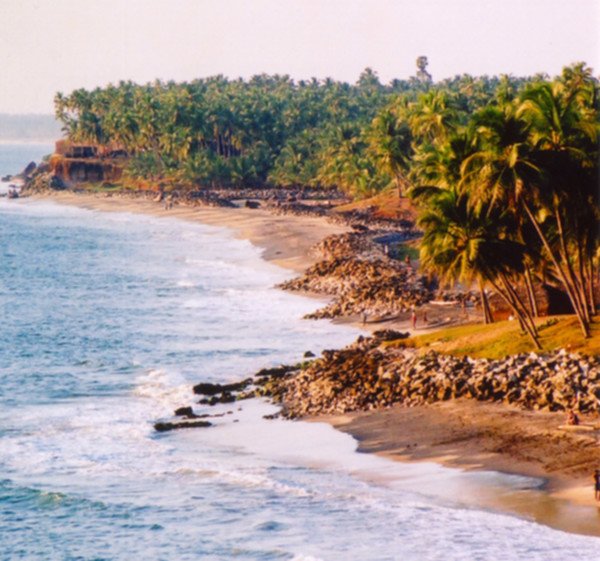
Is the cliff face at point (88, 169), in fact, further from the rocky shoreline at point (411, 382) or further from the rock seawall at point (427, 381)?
the rock seawall at point (427, 381)

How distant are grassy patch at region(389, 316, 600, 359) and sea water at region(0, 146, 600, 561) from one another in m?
7.67

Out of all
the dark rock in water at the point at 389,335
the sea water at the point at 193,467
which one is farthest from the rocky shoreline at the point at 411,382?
the sea water at the point at 193,467

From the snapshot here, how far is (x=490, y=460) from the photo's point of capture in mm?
34250

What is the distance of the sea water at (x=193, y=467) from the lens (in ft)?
96.6

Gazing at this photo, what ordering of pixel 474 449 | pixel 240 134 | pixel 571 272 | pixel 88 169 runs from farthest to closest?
pixel 88 169 → pixel 240 134 → pixel 571 272 → pixel 474 449

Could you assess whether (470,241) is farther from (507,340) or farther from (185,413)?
(185,413)

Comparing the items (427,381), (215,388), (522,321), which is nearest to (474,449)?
(427,381)

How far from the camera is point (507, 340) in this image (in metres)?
43.8

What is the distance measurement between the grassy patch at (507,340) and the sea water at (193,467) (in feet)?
25.2

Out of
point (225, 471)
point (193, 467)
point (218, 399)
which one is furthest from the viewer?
point (218, 399)

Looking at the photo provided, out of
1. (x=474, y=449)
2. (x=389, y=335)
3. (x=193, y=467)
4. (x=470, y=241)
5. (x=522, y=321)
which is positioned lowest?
(x=193, y=467)

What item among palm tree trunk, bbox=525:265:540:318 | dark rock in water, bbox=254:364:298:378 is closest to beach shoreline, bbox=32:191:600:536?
dark rock in water, bbox=254:364:298:378

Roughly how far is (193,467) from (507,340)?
14.5 metres

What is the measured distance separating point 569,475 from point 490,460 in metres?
3.03
